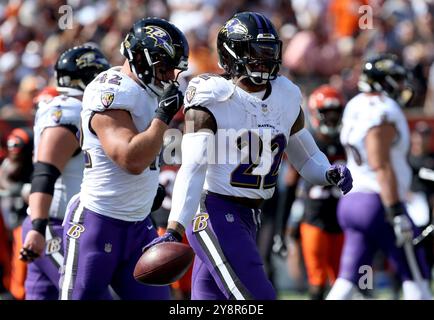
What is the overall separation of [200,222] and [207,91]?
0.60m

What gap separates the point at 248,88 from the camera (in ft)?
16.1

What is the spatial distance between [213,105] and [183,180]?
0.36 metres

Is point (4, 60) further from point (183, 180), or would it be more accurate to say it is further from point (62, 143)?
point (183, 180)

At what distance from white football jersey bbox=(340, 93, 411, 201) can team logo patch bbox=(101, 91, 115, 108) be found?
244cm

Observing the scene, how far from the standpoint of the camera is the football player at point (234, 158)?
4695mm

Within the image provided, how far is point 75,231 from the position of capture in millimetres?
5133

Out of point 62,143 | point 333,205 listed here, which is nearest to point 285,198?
point 333,205

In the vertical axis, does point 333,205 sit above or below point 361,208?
above

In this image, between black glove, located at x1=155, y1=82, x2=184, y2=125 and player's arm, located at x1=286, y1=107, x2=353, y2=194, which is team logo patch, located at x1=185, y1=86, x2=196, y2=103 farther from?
player's arm, located at x1=286, y1=107, x2=353, y2=194

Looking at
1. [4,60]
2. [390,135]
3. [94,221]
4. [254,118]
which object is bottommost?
[94,221]

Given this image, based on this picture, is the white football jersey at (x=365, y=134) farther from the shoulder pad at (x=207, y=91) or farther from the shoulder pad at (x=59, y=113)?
the shoulder pad at (x=207, y=91)

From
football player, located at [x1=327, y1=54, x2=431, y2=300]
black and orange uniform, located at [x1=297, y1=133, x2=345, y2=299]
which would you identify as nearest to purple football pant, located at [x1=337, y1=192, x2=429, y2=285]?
football player, located at [x1=327, y1=54, x2=431, y2=300]

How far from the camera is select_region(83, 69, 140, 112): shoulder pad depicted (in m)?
4.87

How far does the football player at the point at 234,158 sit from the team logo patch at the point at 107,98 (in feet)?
1.16
